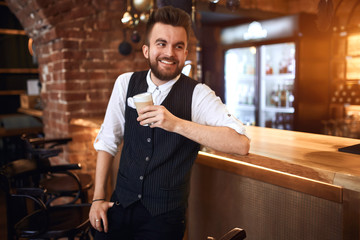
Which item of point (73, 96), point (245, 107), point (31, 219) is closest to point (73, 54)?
point (73, 96)

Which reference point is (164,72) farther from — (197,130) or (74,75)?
(74,75)

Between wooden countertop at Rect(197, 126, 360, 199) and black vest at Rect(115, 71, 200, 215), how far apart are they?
0.31 meters

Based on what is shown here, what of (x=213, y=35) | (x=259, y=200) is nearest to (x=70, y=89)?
(x=259, y=200)

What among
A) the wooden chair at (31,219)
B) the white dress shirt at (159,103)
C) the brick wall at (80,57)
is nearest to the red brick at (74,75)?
the brick wall at (80,57)

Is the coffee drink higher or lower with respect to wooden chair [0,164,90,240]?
higher

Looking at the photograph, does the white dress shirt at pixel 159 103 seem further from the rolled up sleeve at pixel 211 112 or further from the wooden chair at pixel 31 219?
the wooden chair at pixel 31 219

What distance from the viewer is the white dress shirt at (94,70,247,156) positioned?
1407 mm

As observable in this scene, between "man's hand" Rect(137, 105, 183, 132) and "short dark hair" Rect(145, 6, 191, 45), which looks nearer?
"man's hand" Rect(137, 105, 183, 132)

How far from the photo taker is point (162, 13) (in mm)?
1403

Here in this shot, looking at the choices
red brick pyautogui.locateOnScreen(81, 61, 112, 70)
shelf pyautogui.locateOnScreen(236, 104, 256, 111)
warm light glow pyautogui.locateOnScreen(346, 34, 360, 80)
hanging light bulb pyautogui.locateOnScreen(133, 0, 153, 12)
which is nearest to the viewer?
hanging light bulb pyautogui.locateOnScreen(133, 0, 153, 12)

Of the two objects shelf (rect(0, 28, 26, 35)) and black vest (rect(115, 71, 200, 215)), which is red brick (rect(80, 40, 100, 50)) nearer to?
→ black vest (rect(115, 71, 200, 215))

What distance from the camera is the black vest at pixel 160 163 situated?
1405 millimetres

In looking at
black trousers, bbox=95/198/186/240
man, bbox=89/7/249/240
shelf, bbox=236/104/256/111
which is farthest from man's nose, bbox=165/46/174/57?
shelf, bbox=236/104/256/111

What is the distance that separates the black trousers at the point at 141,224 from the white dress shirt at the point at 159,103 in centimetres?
31
